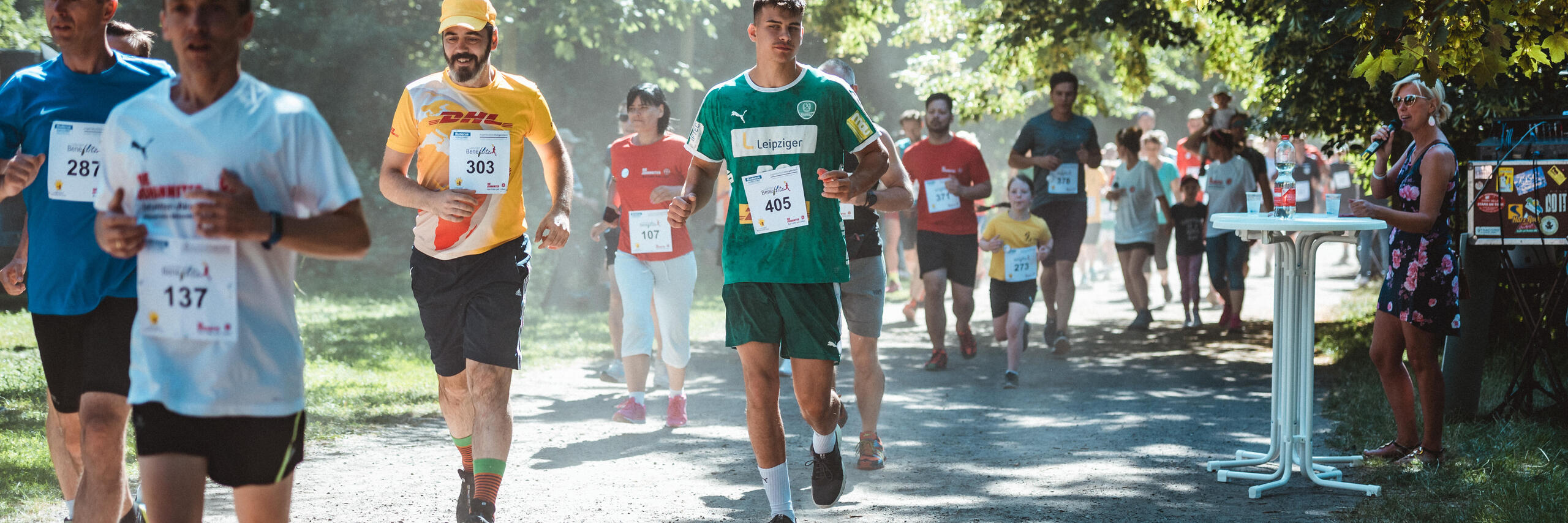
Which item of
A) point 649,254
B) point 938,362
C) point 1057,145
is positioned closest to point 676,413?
point 649,254

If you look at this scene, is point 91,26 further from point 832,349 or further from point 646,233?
point 646,233

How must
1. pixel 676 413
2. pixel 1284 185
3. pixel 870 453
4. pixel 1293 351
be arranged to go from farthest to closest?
pixel 676 413 → pixel 870 453 → pixel 1284 185 → pixel 1293 351

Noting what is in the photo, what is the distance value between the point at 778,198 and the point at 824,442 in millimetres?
1034

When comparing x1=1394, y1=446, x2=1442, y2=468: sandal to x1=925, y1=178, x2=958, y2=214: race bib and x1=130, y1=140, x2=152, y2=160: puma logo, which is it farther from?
x1=130, y1=140, x2=152, y2=160: puma logo

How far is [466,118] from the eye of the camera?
4797mm

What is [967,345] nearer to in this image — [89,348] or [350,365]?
[350,365]

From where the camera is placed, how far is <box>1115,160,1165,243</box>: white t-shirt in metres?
12.7

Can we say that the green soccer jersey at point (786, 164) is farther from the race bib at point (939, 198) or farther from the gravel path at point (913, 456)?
the race bib at point (939, 198)

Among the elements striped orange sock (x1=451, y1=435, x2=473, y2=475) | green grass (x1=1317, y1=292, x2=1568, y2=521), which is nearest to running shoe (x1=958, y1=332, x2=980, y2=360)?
green grass (x1=1317, y1=292, x2=1568, y2=521)

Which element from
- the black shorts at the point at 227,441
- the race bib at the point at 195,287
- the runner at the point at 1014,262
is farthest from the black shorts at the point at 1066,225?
the race bib at the point at 195,287

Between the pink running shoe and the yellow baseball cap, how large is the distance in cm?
317

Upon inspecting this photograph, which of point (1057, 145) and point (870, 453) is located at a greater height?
point (1057, 145)

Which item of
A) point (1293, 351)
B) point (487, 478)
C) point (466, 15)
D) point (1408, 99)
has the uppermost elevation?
point (466, 15)

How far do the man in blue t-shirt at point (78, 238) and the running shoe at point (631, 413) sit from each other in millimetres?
3639
